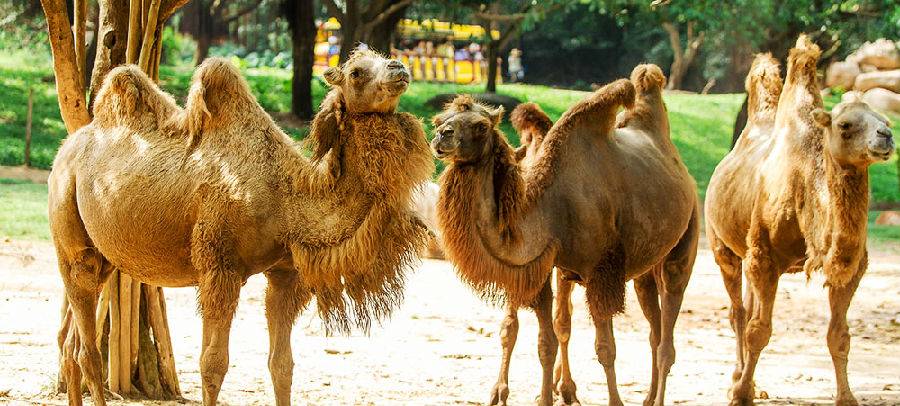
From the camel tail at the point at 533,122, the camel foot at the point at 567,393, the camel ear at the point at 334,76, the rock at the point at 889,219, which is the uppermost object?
the camel ear at the point at 334,76

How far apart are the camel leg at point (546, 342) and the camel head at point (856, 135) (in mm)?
1830

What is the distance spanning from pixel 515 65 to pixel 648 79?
29.5 metres

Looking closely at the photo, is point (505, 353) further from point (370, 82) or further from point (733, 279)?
point (370, 82)

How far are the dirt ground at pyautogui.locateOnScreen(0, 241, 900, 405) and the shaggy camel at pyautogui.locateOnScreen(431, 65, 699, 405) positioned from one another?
88cm

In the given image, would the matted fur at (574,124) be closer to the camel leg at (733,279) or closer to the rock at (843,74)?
the camel leg at (733,279)

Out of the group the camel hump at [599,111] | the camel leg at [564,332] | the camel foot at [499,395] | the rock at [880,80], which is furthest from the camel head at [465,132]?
the rock at [880,80]

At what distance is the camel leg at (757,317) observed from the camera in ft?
24.7

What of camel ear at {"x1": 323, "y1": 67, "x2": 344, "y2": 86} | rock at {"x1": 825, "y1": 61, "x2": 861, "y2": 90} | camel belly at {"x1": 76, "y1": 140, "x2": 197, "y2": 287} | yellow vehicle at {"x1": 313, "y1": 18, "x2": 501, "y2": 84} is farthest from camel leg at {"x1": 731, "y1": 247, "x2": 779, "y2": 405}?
rock at {"x1": 825, "y1": 61, "x2": 861, "y2": 90}

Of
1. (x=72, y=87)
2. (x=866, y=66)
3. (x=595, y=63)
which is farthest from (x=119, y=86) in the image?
(x=595, y=63)

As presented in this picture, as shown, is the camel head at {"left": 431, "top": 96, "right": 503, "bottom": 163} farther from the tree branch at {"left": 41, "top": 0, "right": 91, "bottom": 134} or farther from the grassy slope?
the grassy slope

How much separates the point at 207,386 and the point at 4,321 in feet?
15.3

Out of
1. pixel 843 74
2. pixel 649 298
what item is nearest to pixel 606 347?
pixel 649 298

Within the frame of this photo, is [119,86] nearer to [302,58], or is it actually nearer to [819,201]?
[819,201]

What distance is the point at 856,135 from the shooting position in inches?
266
